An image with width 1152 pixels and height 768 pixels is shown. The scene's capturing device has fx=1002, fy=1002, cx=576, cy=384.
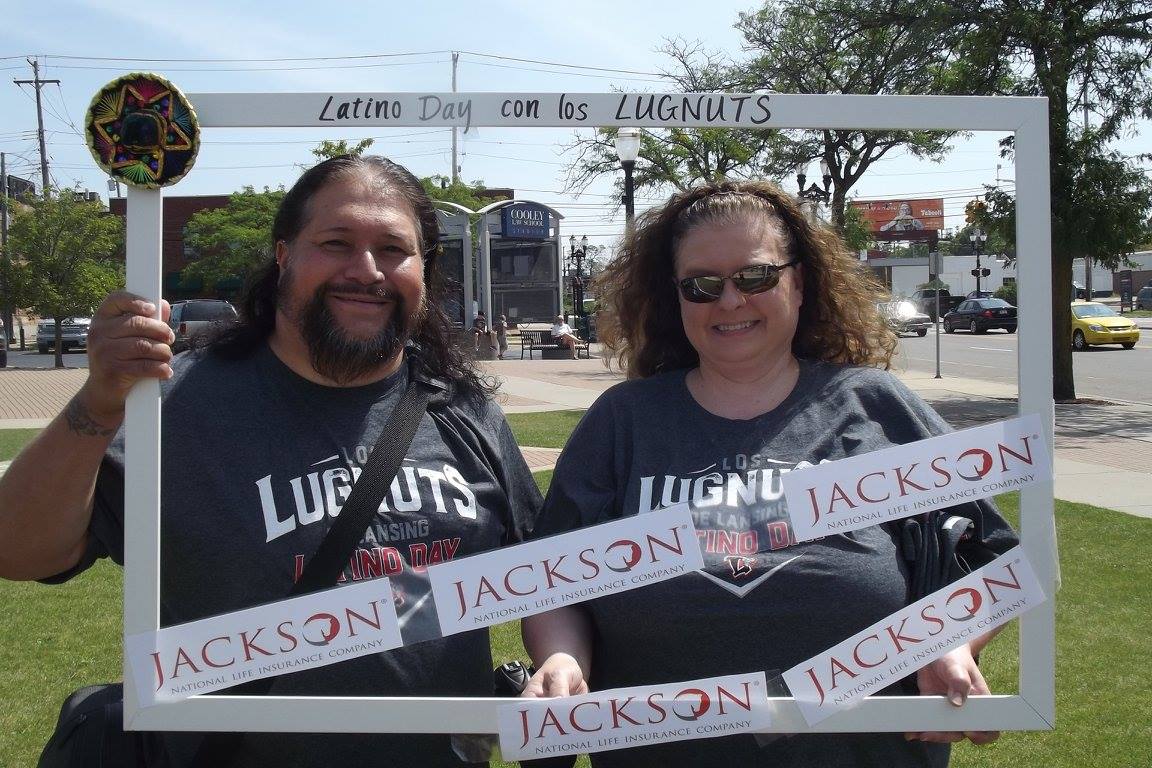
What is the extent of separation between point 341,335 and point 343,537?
1.37 feet

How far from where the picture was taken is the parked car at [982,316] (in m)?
31.9

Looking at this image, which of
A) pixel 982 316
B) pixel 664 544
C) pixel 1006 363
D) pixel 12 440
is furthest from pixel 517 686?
pixel 982 316

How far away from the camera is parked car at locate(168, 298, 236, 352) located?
233cm

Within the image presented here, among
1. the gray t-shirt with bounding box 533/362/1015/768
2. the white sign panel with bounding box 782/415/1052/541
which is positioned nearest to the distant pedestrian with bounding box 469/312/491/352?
the gray t-shirt with bounding box 533/362/1015/768

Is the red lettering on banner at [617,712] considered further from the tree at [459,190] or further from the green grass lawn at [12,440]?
the green grass lawn at [12,440]

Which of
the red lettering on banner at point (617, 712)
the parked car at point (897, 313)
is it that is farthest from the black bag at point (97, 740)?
the parked car at point (897, 313)

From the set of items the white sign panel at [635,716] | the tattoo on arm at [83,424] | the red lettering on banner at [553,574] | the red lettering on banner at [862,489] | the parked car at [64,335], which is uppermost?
the parked car at [64,335]

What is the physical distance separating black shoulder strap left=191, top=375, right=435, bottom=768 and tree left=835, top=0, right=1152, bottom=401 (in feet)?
42.0

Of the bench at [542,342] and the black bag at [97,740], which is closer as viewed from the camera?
the black bag at [97,740]

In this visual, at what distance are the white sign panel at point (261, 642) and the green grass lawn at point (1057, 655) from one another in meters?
2.34

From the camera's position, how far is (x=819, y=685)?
→ 71.6 inches

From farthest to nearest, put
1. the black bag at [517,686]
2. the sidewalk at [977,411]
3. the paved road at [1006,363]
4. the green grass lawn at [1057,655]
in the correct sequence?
the paved road at [1006,363]
the sidewalk at [977,411]
the green grass lawn at [1057,655]
the black bag at [517,686]

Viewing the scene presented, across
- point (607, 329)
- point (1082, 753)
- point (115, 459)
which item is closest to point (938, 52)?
point (1082, 753)

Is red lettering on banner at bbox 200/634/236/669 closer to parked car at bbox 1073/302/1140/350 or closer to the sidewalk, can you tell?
the sidewalk
